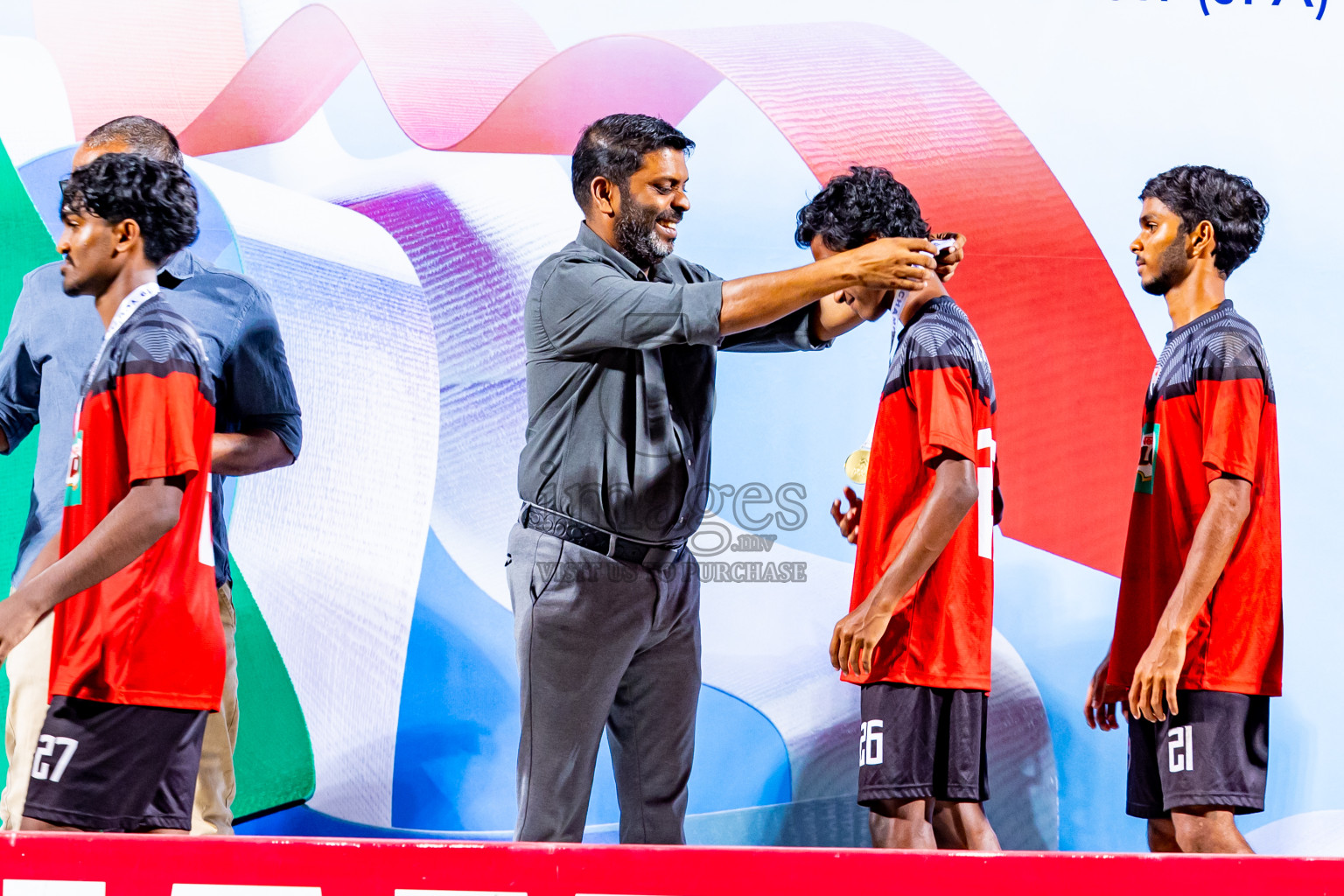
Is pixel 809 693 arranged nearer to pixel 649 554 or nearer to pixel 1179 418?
pixel 649 554

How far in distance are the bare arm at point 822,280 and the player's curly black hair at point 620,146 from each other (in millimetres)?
473

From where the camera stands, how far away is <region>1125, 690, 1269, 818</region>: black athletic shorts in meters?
2.44

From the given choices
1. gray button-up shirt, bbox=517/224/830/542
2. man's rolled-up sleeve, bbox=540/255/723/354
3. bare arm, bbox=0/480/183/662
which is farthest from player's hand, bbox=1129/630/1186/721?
bare arm, bbox=0/480/183/662

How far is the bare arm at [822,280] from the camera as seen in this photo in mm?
2174

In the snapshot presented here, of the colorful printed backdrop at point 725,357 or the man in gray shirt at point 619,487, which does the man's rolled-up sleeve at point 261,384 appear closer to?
the colorful printed backdrop at point 725,357

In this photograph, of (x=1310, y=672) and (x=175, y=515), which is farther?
(x=1310, y=672)

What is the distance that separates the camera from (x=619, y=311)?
2.29 meters

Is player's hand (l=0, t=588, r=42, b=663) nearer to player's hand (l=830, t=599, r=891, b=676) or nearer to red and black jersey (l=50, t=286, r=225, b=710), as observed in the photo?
red and black jersey (l=50, t=286, r=225, b=710)

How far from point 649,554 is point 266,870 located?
36.8 inches

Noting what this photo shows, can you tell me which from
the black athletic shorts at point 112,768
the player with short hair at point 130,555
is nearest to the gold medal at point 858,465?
the player with short hair at point 130,555

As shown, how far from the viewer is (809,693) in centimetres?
310

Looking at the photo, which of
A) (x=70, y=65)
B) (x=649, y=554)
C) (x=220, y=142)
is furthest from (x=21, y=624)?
(x=70, y=65)

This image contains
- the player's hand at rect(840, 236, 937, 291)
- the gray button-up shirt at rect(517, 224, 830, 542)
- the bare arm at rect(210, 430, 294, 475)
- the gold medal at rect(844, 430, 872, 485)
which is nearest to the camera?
the player's hand at rect(840, 236, 937, 291)

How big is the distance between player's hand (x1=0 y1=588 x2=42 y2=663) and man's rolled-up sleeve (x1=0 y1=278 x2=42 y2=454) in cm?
64
